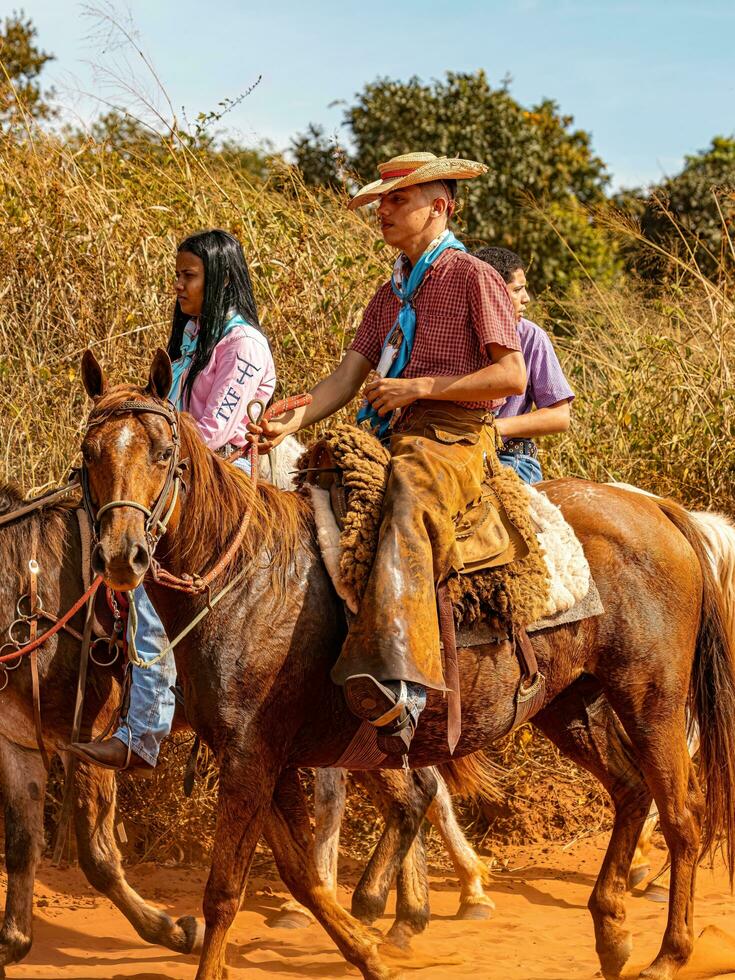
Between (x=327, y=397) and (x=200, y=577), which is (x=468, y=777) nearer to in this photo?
(x=327, y=397)

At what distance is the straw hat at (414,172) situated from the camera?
14.4 ft

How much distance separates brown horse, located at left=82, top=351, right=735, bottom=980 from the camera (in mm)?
3836

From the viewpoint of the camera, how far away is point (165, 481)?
12.2 feet

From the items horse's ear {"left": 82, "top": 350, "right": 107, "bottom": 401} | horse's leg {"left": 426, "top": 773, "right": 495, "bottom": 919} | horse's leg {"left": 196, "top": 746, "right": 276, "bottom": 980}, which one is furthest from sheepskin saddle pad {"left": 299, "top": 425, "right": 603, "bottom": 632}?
horse's leg {"left": 426, "top": 773, "right": 495, "bottom": 919}

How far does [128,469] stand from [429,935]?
10.5 ft

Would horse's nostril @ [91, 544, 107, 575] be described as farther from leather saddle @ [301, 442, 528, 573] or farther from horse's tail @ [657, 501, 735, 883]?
horse's tail @ [657, 501, 735, 883]

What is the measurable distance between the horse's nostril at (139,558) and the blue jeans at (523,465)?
8.47ft

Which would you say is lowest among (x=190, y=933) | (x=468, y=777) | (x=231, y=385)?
(x=190, y=933)

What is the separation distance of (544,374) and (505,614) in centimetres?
180

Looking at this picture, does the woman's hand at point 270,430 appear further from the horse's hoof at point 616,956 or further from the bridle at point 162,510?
the horse's hoof at point 616,956

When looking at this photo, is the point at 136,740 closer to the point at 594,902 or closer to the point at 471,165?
the point at 594,902

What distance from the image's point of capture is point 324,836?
18.4 ft

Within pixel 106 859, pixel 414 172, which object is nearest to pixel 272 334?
pixel 414 172

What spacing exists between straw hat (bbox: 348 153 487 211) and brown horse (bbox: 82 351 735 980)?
1169 mm
